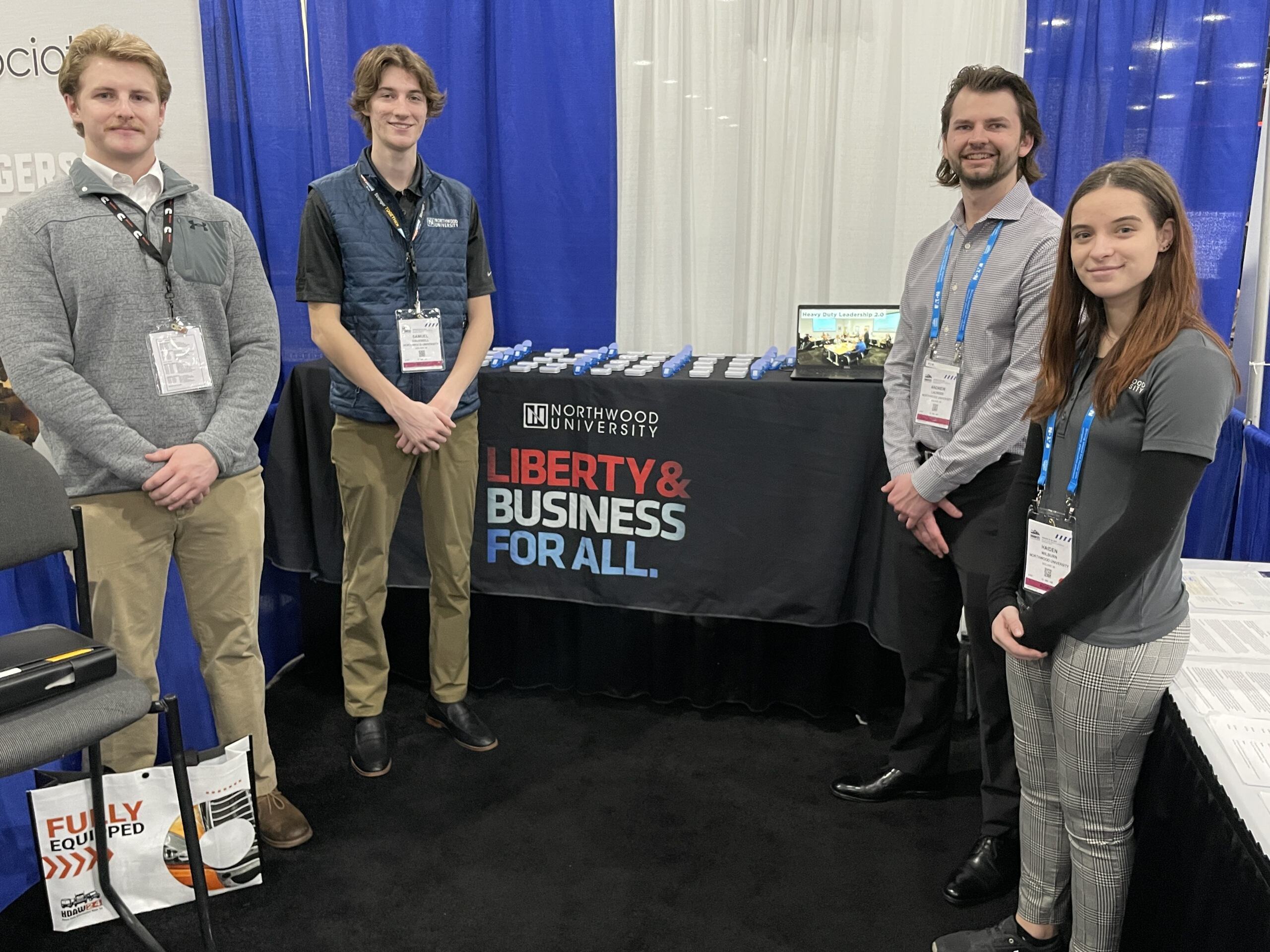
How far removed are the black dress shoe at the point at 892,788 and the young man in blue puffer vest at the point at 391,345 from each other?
977 millimetres

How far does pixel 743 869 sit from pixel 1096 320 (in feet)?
4.51

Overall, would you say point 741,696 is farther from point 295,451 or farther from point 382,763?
point 295,451

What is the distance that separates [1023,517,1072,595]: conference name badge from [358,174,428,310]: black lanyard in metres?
1.53

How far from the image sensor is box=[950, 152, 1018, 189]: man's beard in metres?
1.94

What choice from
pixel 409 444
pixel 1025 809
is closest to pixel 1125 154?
pixel 1025 809

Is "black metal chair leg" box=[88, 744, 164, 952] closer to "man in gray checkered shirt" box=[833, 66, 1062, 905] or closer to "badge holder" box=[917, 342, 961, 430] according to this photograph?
"man in gray checkered shirt" box=[833, 66, 1062, 905]

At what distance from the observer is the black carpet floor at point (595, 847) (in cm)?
193

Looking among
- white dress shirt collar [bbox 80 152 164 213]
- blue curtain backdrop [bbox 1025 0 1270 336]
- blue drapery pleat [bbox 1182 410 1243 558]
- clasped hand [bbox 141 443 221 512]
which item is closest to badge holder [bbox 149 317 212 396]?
clasped hand [bbox 141 443 221 512]

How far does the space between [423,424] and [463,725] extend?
2.88 ft

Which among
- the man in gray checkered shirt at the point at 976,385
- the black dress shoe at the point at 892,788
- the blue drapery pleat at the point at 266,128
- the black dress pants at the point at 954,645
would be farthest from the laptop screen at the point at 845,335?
the blue drapery pleat at the point at 266,128

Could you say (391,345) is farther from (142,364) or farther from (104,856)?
(104,856)

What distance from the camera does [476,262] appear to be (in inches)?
98.2

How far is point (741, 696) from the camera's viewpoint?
9.45 feet

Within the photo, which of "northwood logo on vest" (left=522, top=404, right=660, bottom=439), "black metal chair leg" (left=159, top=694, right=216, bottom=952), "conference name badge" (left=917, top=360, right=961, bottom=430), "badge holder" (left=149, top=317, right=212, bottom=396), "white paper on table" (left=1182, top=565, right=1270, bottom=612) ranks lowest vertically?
"black metal chair leg" (left=159, top=694, right=216, bottom=952)
